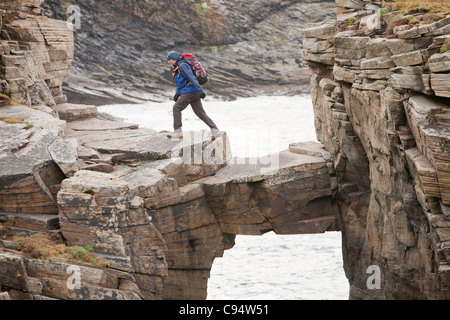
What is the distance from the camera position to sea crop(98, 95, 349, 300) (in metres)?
27.5

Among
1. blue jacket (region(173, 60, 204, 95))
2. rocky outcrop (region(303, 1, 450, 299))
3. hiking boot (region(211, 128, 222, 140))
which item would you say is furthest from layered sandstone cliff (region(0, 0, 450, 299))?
blue jacket (region(173, 60, 204, 95))

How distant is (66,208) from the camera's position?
14.8 metres

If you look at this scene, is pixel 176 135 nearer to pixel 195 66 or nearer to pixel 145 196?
pixel 195 66

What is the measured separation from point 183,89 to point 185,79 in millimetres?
318

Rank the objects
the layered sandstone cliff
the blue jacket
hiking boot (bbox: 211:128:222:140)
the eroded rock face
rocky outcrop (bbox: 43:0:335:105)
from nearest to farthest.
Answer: the layered sandstone cliff
the blue jacket
hiking boot (bbox: 211:128:222:140)
the eroded rock face
rocky outcrop (bbox: 43:0:335:105)

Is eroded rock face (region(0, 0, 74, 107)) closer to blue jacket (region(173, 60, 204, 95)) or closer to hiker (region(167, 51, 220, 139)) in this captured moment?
hiker (region(167, 51, 220, 139))

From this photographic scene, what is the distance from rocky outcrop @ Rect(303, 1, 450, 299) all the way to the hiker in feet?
14.0

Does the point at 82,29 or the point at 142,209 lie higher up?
the point at 82,29

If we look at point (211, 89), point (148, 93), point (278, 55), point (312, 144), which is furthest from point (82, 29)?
point (312, 144)

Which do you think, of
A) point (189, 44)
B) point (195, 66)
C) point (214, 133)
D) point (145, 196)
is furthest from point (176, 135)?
point (189, 44)

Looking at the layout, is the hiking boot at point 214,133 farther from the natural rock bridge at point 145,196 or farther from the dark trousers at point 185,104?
the dark trousers at point 185,104

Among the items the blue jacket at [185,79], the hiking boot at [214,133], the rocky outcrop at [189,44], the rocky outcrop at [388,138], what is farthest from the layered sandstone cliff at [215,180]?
the rocky outcrop at [189,44]

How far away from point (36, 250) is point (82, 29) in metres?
39.4
